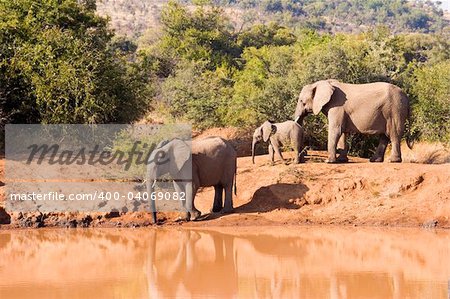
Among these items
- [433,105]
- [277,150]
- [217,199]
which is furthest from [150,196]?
[433,105]

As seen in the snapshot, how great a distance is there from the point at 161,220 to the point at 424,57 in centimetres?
3897

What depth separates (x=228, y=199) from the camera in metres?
18.9

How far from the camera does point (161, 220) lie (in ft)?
61.6

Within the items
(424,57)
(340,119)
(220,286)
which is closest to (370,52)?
(340,119)

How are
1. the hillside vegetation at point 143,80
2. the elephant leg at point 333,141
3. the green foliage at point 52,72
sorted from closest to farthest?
the elephant leg at point 333,141
the green foliage at point 52,72
the hillside vegetation at point 143,80

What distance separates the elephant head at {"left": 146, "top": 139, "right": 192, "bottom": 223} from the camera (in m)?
18.2

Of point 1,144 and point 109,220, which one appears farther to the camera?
point 1,144

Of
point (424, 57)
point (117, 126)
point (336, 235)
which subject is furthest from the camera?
point (424, 57)

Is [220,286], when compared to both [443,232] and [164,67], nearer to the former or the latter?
[443,232]

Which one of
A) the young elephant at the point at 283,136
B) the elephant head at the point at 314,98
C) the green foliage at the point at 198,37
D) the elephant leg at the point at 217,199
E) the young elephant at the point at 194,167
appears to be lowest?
the elephant leg at the point at 217,199

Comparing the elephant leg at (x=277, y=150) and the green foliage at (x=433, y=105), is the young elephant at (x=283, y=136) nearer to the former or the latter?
the elephant leg at (x=277, y=150)

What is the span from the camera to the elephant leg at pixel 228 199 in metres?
18.8

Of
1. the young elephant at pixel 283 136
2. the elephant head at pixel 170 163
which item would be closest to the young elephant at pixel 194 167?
the elephant head at pixel 170 163

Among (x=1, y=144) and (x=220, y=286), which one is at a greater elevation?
(x=1, y=144)
